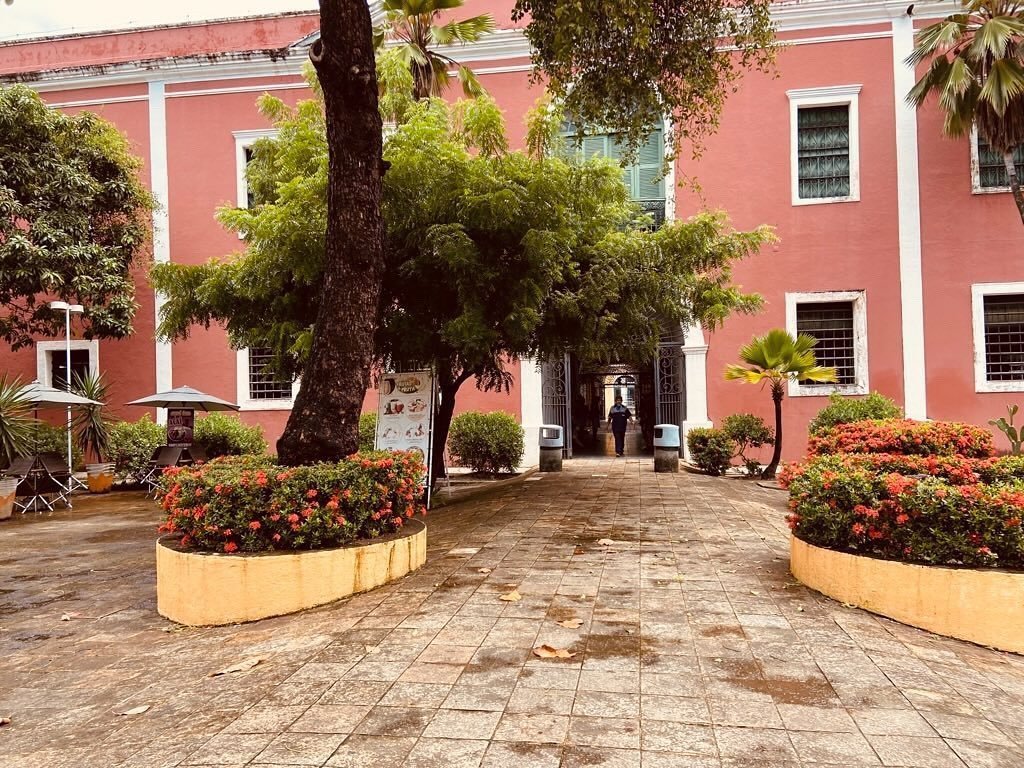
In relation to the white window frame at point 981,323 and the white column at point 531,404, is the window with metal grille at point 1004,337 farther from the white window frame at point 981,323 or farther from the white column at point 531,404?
the white column at point 531,404

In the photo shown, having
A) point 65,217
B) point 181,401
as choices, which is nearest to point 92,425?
point 181,401

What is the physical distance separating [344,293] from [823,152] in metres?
11.8

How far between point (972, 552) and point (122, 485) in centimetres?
1383

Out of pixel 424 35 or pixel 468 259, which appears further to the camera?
pixel 424 35

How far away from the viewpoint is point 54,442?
12.5 metres

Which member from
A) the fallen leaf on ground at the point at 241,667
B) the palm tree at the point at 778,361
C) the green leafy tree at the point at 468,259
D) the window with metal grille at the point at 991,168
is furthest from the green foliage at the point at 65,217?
the window with metal grille at the point at 991,168

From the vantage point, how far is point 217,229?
1542cm

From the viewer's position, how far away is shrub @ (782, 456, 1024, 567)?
4172 mm

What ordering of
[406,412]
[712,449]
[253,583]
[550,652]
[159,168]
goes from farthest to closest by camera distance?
1. [159,168]
2. [712,449]
3. [406,412]
4. [253,583]
5. [550,652]

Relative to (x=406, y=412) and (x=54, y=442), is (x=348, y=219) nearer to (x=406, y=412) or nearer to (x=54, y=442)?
(x=406, y=412)

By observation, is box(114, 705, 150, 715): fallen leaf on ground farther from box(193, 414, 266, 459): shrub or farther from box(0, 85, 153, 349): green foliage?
box(0, 85, 153, 349): green foliage

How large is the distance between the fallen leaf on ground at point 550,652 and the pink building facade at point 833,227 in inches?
413

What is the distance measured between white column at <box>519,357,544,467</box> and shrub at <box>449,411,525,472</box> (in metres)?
0.85

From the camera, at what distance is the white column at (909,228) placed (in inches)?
524
